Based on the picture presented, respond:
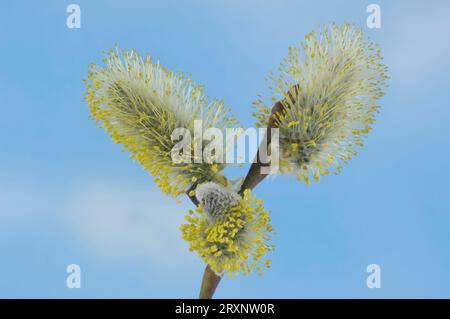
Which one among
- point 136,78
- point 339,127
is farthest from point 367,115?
point 136,78

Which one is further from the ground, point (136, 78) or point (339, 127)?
point (136, 78)

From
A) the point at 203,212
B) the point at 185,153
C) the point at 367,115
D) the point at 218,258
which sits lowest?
the point at 218,258

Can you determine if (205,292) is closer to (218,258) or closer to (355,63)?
(218,258)

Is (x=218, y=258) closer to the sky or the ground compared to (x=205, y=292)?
closer to the sky
